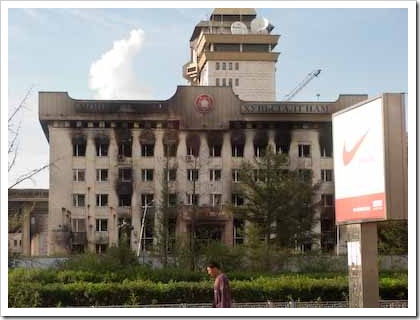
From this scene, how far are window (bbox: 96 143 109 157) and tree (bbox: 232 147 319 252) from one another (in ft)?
33.4

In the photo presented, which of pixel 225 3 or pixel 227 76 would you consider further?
pixel 227 76

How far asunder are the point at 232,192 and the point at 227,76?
17195mm

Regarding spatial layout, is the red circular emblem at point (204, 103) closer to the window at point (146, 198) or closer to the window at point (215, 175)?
the window at point (215, 175)

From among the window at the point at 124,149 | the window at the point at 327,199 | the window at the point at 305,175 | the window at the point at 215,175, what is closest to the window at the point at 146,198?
the window at the point at 124,149

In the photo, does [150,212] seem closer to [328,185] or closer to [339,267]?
[328,185]

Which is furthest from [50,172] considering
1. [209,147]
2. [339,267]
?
[339,267]

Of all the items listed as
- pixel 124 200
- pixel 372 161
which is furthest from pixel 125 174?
pixel 372 161

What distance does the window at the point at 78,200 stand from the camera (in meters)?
37.7

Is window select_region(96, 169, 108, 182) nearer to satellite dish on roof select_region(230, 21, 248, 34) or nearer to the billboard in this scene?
satellite dish on roof select_region(230, 21, 248, 34)

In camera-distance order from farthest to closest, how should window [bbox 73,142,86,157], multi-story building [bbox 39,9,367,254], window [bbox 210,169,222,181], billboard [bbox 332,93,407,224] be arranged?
window [bbox 210,169,222,181], window [bbox 73,142,86,157], multi-story building [bbox 39,9,367,254], billboard [bbox 332,93,407,224]

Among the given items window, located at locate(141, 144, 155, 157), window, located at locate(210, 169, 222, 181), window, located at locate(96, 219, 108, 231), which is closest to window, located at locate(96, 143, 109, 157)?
window, located at locate(141, 144, 155, 157)

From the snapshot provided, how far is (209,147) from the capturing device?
38.3m

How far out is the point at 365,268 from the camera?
440 inches

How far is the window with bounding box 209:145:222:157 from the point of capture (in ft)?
126
